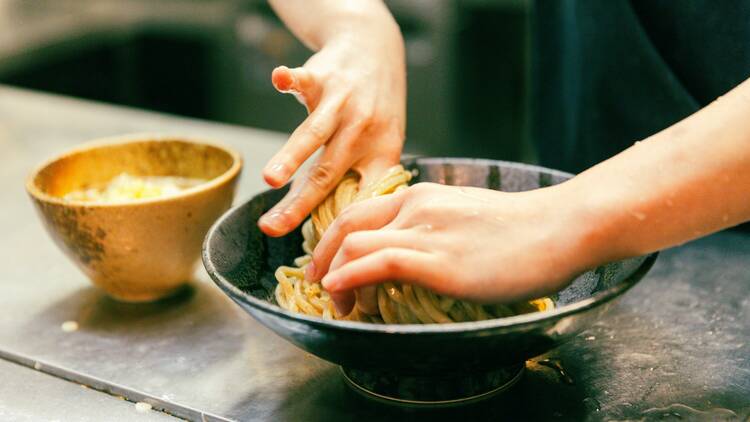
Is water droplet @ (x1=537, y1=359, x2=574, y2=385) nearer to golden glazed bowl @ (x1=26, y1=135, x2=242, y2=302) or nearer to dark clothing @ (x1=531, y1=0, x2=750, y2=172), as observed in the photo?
golden glazed bowl @ (x1=26, y1=135, x2=242, y2=302)

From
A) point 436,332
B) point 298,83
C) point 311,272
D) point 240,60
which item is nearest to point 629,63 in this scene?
point 298,83

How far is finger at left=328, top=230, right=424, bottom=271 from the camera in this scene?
939 millimetres

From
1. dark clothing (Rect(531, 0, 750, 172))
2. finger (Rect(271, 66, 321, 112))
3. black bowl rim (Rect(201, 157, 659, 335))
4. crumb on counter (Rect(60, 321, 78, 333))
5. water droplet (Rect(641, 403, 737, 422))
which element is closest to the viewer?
black bowl rim (Rect(201, 157, 659, 335))

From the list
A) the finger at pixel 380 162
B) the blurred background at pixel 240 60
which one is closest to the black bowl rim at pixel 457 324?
the finger at pixel 380 162

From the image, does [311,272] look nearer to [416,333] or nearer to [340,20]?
[416,333]

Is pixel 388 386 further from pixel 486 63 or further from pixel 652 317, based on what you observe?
pixel 486 63

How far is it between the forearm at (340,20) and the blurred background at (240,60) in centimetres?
203

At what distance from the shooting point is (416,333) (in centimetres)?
84

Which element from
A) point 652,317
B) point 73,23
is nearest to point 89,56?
point 73,23

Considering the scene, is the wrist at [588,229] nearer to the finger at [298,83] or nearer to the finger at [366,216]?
the finger at [366,216]

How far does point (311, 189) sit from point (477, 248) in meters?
0.41

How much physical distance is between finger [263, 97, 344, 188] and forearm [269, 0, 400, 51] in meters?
0.19

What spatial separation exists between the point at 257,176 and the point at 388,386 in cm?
93

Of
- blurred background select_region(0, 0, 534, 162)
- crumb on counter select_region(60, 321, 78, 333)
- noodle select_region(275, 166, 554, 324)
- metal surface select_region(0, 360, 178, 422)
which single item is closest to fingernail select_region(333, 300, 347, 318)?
noodle select_region(275, 166, 554, 324)
